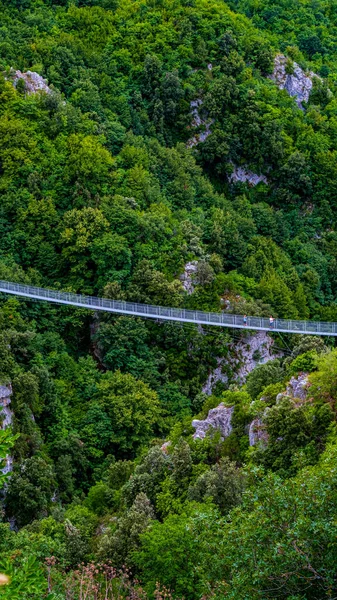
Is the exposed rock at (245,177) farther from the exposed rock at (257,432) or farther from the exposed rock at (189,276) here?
the exposed rock at (257,432)

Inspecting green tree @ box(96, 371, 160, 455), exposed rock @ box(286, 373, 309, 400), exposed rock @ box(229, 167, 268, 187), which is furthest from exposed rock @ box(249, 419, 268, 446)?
exposed rock @ box(229, 167, 268, 187)

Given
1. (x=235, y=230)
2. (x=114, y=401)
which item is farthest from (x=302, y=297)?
(x=114, y=401)

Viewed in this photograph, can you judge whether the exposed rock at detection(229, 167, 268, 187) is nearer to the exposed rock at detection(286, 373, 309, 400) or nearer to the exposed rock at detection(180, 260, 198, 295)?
the exposed rock at detection(180, 260, 198, 295)

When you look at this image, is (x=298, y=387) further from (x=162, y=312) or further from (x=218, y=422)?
(x=162, y=312)

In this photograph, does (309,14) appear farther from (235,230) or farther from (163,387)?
(163,387)

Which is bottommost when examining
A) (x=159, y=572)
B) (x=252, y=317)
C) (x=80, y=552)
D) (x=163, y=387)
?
(x=163, y=387)

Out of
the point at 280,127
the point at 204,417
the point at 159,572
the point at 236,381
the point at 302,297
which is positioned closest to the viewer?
the point at 159,572
